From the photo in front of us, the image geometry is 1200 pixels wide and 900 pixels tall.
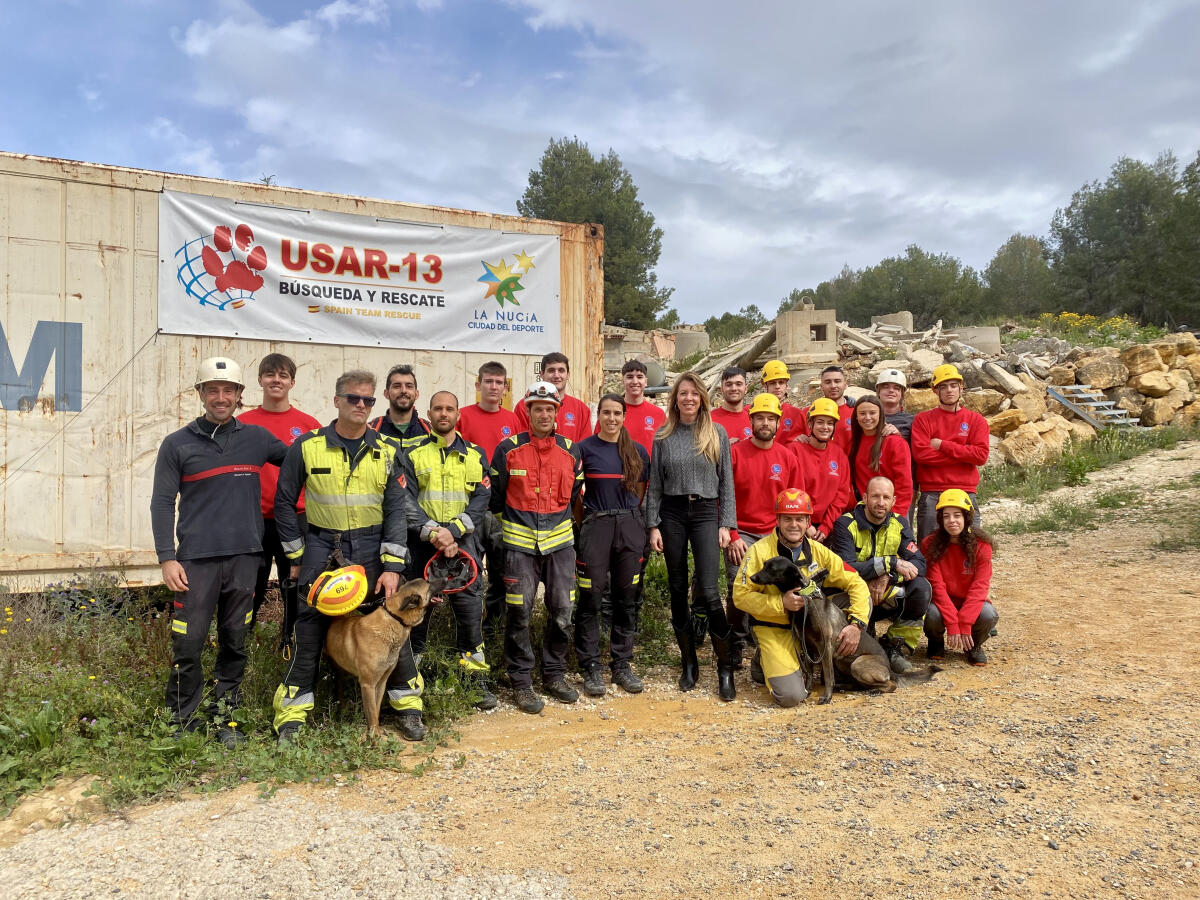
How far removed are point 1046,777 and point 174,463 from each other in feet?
14.7

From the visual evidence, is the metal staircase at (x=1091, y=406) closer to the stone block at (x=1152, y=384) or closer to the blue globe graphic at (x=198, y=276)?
the stone block at (x=1152, y=384)

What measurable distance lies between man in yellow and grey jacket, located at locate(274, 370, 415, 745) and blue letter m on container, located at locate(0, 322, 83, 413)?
252 cm

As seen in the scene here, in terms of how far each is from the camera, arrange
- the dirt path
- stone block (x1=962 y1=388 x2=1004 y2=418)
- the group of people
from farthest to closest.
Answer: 1. stone block (x1=962 y1=388 x2=1004 y2=418)
2. the group of people
3. the dirt path

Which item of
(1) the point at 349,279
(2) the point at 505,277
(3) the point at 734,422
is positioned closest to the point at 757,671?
(3) the point at 734,422

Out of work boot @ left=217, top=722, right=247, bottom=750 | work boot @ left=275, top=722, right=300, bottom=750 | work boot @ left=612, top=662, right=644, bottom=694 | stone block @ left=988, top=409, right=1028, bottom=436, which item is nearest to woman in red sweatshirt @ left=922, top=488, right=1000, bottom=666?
work boot @ left=612, top=662, right=644, bottom=694

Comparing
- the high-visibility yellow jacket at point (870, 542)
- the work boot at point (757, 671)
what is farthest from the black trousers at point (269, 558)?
the high-visibility yellow jacket at point (870, 542)

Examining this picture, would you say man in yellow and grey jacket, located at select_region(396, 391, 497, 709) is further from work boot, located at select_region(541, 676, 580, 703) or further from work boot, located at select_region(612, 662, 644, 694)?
work boot, located at select_region(612, 662, 644, 694)

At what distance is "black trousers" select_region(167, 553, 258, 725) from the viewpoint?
3969 millimetres

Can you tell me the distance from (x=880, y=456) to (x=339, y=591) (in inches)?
154

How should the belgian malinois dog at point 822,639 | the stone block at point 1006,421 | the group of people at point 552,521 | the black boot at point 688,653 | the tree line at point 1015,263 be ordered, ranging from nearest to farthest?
the group of people at point 552,521 → the belgian malinois dog at point 822,639 → the black boot at point 688,653 → the stone block at point 1006,421 → the tree line at point 1015,263

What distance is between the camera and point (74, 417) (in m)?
5.61

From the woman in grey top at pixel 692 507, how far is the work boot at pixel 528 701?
3.36 ft

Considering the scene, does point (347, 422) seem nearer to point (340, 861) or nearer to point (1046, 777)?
point (340, 861)

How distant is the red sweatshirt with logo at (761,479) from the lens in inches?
212
